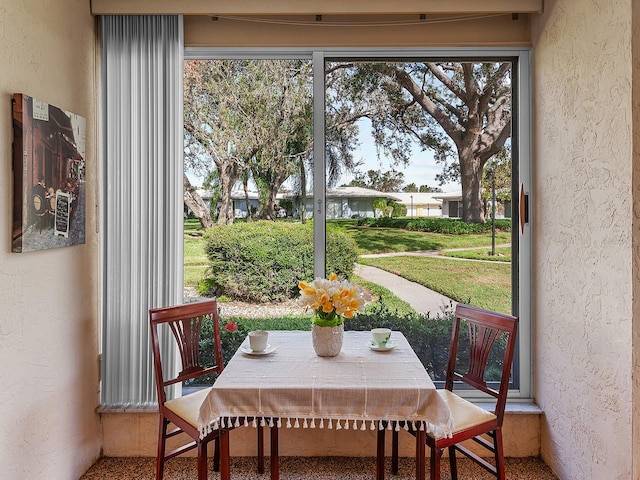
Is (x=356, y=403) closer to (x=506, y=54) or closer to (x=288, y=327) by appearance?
(x=288, y=327)

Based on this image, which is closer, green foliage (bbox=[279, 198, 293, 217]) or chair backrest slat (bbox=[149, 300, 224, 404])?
chair backrest slat (bbox=[149, 300, 224, 404])

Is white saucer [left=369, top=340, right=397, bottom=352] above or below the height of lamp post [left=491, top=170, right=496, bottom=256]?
below

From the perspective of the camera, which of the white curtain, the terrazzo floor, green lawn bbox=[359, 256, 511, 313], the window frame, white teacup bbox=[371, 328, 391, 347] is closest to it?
white teacup bbox=[371, 328, 391, 347]

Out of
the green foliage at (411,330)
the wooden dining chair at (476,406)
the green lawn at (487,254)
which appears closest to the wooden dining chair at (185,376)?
the green foliage at (411,330)

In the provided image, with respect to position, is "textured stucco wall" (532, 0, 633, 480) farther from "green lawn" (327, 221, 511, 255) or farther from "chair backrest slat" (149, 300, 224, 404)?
"chair backrest slat" (149, 300, 224, 404)

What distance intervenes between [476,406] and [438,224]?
3.58ft

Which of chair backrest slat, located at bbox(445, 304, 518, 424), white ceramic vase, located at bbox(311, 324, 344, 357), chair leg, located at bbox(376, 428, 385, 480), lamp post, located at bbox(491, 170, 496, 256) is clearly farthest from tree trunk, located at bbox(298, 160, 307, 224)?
chair leg, located at bbox(376, 428, 385, 480)

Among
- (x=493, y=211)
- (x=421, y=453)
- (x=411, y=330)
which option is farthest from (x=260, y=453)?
(x=493, y=211)

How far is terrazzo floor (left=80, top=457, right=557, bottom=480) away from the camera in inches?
97.1

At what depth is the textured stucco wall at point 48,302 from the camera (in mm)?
1903

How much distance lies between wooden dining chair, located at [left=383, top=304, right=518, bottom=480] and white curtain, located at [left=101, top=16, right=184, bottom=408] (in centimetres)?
160

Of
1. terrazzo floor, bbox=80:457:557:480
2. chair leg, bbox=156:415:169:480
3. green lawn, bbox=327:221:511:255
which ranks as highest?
green lawn, bbox=327:221:511:255

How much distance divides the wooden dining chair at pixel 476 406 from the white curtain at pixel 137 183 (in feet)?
5.27

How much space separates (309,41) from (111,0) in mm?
1141
